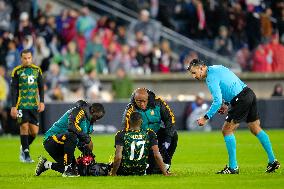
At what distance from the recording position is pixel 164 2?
99.2 feet

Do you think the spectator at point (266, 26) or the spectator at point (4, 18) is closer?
the spectator at point (4, 18)

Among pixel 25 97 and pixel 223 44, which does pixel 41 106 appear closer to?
pixel 25 97

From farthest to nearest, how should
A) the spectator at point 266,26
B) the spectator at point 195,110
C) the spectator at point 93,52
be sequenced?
the spectator at point 266,26 → the spectator at point 93,52 → the spectator at point 195,110

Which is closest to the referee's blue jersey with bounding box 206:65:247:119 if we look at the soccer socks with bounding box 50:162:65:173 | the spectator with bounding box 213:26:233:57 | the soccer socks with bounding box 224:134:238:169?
the soccer socks with bounding box 224:134:238:169

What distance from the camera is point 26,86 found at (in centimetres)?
1733

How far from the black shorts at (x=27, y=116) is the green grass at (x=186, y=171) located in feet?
2.67

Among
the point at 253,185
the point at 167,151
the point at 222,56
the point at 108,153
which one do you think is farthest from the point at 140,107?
the point at 222,56

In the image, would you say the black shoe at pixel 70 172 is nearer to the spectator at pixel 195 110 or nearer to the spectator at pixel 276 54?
the spectator at pixel 195 110

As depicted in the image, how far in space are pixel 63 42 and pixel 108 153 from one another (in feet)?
30.0

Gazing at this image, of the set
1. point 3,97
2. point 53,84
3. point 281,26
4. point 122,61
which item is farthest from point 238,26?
point 3,97

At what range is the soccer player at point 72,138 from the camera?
1355cm

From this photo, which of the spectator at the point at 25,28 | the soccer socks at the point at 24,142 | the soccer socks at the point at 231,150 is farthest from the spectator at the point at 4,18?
the soccer socks at the point at 231,150

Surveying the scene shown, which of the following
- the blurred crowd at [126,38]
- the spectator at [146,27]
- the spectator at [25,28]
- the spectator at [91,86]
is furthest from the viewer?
the spectator at [146,27]

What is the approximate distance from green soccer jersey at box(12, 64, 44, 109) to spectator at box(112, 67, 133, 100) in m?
9.87
